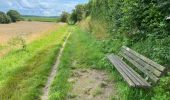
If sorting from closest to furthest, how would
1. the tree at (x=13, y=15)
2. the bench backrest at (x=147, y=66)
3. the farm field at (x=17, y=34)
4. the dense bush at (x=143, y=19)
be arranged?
the bench backrest at (x=147, y=66) < the dense bush at (x=143, y=19) < the farm field at (x=17, y=34) < the tree at (x=13, y=15)

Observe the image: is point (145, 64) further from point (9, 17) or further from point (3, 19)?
point (9, 17)

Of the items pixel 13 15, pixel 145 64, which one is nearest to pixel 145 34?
pixel 145 64

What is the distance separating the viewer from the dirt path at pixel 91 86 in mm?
9351

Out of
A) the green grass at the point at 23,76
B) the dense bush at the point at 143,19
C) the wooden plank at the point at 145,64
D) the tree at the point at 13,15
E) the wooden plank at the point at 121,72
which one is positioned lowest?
the tree at the point at 13,15

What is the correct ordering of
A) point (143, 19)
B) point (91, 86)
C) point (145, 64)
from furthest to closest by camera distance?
point (143, 19), point (91, 86), point (145, 64)

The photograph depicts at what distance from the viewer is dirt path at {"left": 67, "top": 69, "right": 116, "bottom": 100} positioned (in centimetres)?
935

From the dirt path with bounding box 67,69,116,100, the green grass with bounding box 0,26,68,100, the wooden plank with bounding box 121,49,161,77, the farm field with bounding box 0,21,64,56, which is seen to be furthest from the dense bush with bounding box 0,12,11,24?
the wooden plank with bounding box 121,49,161,77

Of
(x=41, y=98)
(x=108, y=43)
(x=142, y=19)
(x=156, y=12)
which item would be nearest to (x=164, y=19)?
(x=156, y=12)

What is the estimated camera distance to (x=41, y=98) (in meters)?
9.26

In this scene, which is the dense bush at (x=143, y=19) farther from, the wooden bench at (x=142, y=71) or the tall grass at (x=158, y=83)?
the wooden bench at (x=142, y=71)

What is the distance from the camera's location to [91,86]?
10.5 m

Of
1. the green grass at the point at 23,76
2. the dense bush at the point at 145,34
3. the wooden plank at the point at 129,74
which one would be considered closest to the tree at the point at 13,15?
the dense bush at the point at 145,34

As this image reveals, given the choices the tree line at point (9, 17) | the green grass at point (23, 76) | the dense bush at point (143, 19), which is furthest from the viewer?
the tree line at point (9, 17)

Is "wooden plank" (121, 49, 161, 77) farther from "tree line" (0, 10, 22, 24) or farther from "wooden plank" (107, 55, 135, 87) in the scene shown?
"tree line" (0, 10, 22, 24)
